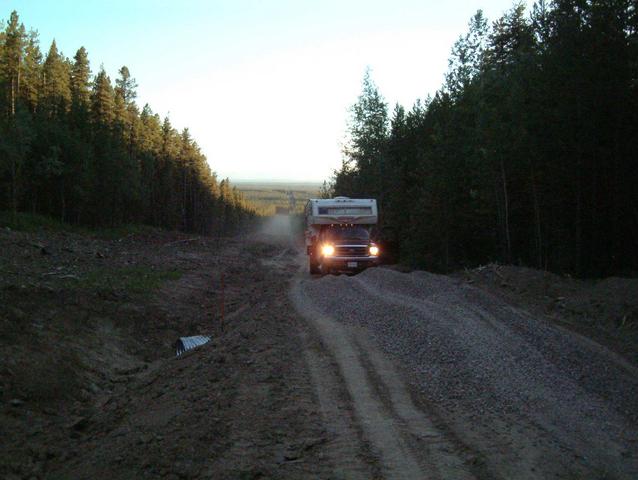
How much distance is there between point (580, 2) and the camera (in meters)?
21.2

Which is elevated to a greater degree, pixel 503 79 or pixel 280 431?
pixel 503 79

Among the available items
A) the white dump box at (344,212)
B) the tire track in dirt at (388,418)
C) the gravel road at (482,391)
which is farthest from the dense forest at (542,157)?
the tire track in dirt at (388,418)

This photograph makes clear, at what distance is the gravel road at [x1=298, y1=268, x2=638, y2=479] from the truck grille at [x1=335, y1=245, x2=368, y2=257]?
35.0 feet

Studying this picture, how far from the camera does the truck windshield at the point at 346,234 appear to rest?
23.4m

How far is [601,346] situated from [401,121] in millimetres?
40833

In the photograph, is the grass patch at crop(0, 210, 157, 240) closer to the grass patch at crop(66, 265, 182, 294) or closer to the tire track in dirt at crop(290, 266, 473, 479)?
the grass patch at crop(66, 265, 182, 294)

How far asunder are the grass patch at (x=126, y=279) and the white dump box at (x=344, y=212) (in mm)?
6509

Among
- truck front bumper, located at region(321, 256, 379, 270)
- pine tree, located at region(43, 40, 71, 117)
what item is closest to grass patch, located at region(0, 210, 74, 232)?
pine tree, located at region(43, 40, 71, 117)

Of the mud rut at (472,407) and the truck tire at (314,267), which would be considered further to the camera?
the truck tire at (314,267)

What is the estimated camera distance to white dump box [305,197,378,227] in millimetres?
24203

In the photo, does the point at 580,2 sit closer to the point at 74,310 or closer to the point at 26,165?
the point at 74,310

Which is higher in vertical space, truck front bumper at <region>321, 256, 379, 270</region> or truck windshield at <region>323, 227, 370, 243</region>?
truck windshield at <region>323, 227, 370, 243</region>

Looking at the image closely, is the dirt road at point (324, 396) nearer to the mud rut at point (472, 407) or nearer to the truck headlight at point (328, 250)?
the mud rut at point (472, 407)

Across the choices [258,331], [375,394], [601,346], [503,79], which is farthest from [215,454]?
[503,79]
